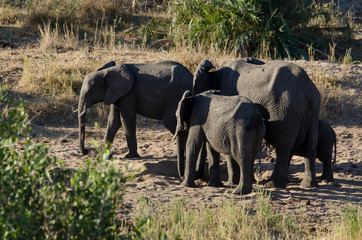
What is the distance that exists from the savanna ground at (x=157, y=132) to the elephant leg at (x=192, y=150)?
15 centimetres

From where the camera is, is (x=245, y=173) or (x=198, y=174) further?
(x=198, y=174)

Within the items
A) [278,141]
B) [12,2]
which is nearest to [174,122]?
[278,141]

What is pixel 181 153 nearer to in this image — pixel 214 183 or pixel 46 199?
pixel 214 183

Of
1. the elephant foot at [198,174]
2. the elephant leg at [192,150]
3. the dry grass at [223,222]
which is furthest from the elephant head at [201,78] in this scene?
the dry grass at [223,222]

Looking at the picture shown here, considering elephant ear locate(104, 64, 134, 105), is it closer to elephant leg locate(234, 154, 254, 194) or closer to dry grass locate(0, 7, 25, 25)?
elephant leg locate(234, 154, 254, 194)

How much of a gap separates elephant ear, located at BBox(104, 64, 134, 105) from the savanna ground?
3.04 ft

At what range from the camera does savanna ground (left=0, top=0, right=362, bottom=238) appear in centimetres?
691

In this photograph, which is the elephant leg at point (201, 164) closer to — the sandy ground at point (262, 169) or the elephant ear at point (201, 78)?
the sandy ground at point (262, 169)

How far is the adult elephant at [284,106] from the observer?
7312mm

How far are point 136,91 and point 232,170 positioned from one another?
7.04ft

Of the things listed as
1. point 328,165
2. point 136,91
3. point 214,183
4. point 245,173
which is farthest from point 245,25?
point 245,173

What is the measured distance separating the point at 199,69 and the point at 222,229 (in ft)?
9.02

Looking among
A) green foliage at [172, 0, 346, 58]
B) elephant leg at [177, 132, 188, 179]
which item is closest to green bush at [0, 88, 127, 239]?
elephant leg at [177, 132, 188, 179]

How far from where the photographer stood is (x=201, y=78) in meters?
8.12
